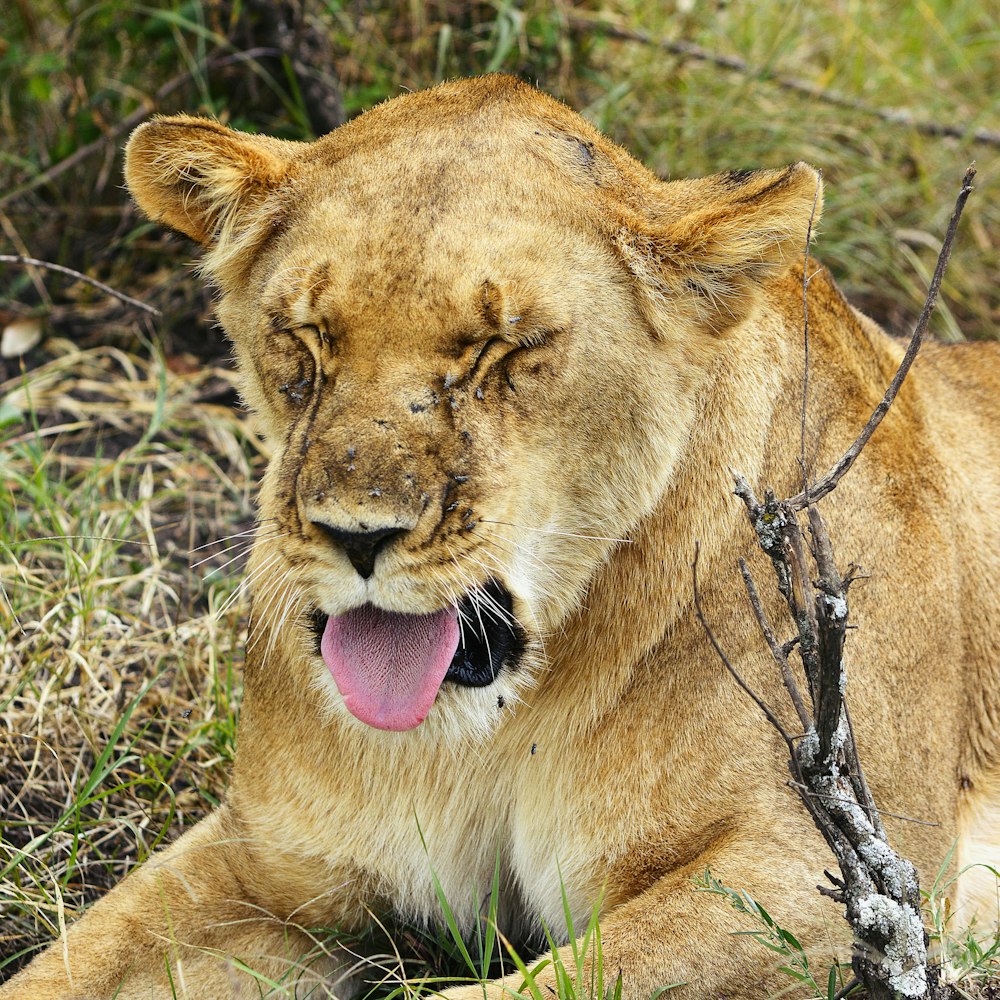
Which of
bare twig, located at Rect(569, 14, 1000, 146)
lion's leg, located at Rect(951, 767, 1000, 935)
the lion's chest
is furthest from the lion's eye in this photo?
bare twig, located at Rect(569, 14, 1000, 146)

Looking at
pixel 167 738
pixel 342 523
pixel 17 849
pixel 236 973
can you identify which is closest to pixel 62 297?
pixel 167 738

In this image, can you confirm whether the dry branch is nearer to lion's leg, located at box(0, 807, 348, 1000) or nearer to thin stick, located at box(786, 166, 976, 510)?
thin stick, located at box(786, 166, 976, 510)

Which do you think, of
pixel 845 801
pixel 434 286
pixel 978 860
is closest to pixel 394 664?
pixel 434 286

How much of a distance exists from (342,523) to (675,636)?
0.77 meters

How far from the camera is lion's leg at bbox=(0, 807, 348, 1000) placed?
2844 millimetres

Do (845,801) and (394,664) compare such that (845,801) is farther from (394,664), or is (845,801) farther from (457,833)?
(457,833)

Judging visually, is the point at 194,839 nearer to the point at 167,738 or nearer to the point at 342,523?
the point at 167,738

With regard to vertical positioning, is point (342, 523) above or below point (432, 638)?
above

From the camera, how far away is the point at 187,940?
2951 millimetres

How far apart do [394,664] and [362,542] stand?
0.93ft

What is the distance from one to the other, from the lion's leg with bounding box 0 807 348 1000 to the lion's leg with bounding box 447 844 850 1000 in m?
0.55

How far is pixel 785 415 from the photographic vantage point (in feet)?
9.26

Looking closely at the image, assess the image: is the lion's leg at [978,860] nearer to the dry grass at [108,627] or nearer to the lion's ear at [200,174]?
the dry grass at [108,627]

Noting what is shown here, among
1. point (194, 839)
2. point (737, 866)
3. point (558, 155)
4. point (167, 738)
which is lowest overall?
point (167, 738)
